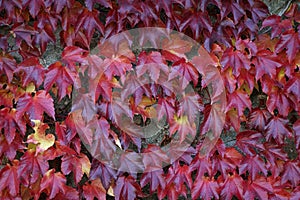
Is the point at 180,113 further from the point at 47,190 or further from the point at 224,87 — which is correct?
the point at 47,190

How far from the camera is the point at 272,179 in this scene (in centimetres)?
206

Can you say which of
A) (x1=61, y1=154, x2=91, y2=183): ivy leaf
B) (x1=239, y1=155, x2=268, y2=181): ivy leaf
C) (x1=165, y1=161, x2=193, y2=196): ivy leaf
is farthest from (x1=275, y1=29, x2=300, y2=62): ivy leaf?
(x1=61, y1=154, x2=91, y2=183): ivy leaf

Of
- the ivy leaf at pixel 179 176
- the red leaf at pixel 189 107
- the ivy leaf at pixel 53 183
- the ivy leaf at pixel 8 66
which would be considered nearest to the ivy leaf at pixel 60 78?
the ivy leaf at pixel 8 66

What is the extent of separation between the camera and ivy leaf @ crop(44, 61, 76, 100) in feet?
5.87

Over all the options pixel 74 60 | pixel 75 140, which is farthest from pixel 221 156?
pixel 74 60

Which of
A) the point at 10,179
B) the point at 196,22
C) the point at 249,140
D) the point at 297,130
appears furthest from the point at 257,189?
the point at 10,179

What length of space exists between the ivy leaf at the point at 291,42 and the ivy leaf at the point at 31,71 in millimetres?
1135

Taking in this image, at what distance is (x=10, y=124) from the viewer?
1871mm

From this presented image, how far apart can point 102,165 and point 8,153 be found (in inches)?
17.6

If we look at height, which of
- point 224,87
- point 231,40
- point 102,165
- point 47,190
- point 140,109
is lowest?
point 47,190

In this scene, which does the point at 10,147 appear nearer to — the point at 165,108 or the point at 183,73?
the point at 165,108

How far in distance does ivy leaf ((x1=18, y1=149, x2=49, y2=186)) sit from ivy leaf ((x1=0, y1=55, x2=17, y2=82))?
370 millimetres

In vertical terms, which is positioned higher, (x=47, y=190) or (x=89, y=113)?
(x=89, y=113)

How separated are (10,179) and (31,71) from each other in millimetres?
526
